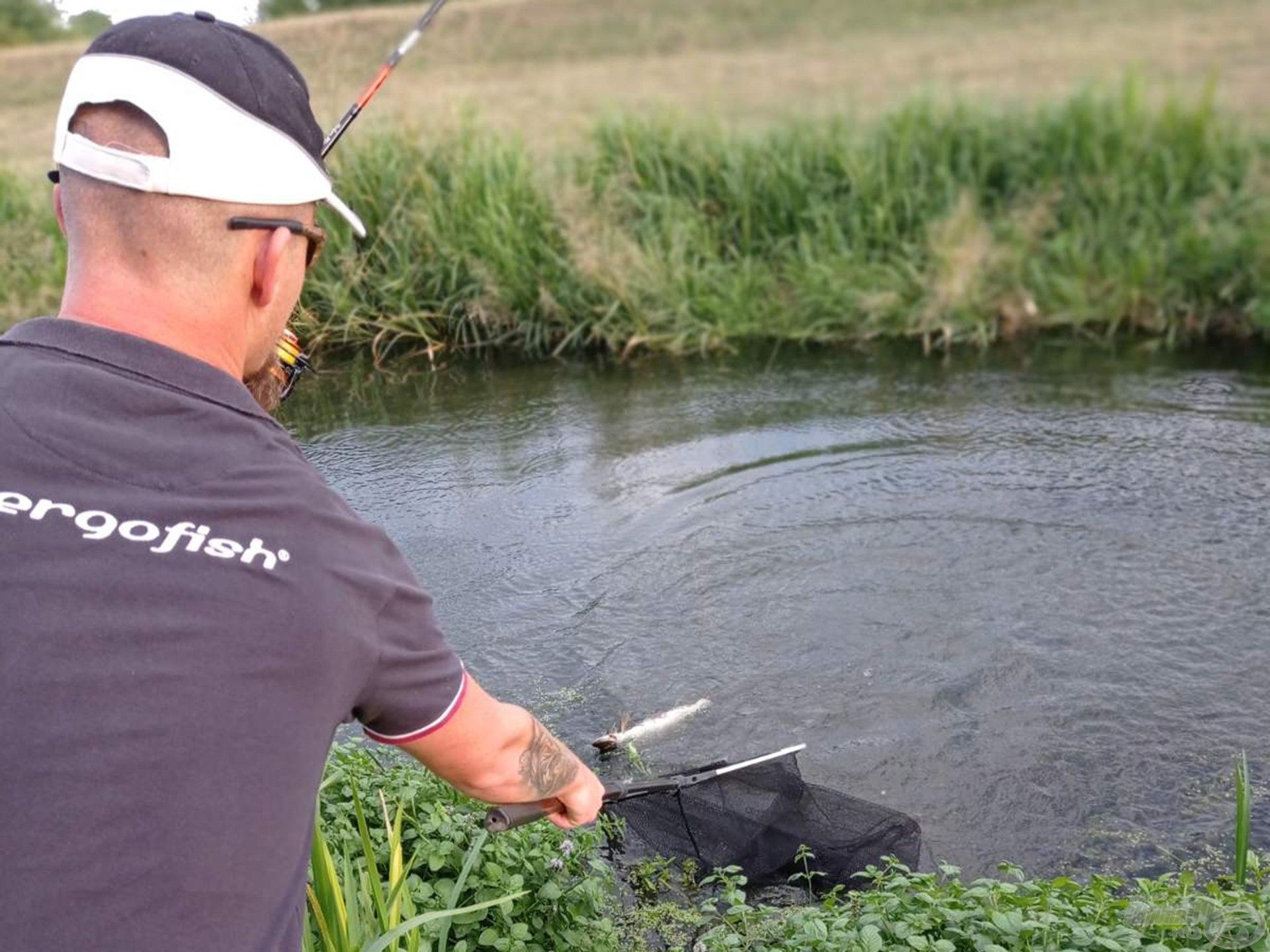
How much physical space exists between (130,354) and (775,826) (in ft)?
7.48

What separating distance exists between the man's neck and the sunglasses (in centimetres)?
14

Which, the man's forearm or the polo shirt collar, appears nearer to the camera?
the polo shirt collar

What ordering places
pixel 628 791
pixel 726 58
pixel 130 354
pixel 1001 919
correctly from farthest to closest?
pixel 726 58 < pixel 628 791 < pixel 1001 919 < pixel 130 354

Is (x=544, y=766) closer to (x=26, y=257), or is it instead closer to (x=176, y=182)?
(x=176, y=182)

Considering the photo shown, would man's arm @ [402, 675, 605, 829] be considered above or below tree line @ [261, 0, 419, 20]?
below

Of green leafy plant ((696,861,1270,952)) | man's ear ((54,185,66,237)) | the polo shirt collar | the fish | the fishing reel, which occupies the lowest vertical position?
the fish

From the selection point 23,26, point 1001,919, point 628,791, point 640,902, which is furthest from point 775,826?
point 23,26

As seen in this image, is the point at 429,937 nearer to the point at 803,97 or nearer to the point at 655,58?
the point at 803,97

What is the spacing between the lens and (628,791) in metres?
2.99

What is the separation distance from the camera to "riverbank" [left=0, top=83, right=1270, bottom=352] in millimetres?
8180

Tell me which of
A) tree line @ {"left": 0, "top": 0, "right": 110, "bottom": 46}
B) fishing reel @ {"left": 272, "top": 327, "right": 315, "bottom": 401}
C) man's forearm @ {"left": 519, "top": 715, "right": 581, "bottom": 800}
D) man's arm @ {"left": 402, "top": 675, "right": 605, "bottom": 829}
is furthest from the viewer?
tree line @ {"left": 0, "top": 0, "right": 110, "bottom": 46}

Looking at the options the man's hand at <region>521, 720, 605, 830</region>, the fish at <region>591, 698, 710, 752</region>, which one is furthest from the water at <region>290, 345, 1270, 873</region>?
the man's hand at <region>521, 720, 605, 830</region>

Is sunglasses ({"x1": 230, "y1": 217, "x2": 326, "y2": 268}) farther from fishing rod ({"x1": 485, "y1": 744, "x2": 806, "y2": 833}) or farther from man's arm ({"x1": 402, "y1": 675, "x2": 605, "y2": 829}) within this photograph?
fishing rod ({"x1": 485, "y1": 744, "x2": 806, "y2": 833})

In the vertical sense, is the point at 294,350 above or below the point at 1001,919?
above
